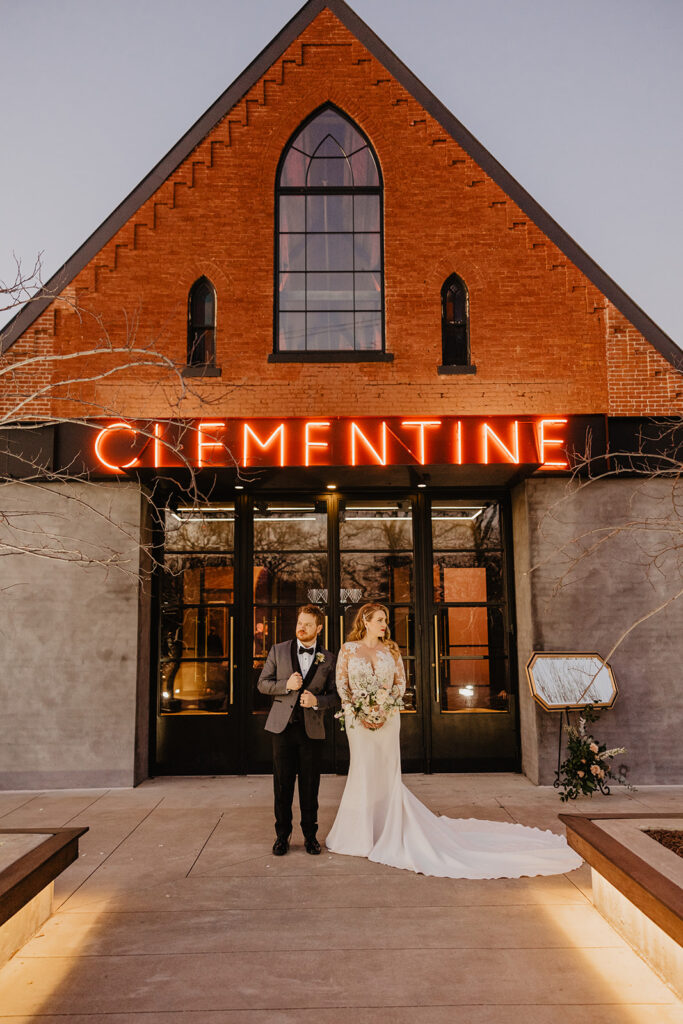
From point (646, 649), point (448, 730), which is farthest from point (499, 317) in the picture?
point (448, 730)

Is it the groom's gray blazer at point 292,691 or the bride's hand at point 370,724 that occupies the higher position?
the groom's gray blazer at point 292,691

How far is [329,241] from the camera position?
10461mm

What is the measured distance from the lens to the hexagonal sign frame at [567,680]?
8641 mm

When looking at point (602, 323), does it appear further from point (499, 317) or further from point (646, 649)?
point (646, 649)

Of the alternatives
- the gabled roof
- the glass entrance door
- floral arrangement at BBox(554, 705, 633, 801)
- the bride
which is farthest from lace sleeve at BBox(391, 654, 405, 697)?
the gabled roof

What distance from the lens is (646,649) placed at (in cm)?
918

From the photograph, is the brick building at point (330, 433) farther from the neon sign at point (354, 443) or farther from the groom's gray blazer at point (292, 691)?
the groom's gray blazer at point (292, 691)

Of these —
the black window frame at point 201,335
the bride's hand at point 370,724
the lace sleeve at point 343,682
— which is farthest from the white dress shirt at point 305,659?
the black window frame at point 201,335

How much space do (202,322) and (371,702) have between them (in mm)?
5866

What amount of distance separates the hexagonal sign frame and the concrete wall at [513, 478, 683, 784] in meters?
0.23

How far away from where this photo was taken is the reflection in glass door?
969cm

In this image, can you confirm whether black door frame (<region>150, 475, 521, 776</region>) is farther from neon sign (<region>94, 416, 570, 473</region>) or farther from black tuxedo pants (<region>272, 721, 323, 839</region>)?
black tuxedo pants (<region>272, 721, 323, 839</region>)

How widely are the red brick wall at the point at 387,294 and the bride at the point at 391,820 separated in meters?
3.98

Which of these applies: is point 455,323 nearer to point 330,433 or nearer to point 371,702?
point 330,433
